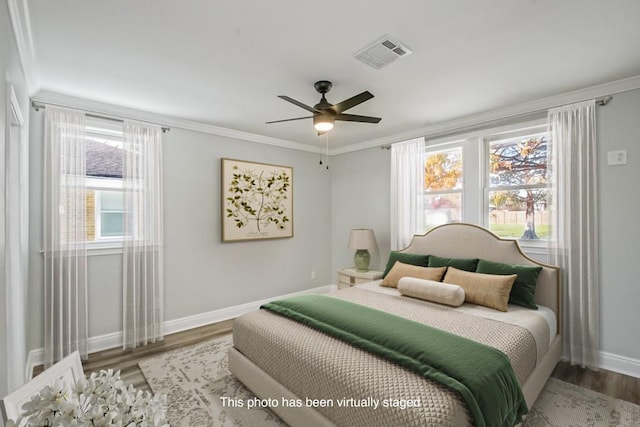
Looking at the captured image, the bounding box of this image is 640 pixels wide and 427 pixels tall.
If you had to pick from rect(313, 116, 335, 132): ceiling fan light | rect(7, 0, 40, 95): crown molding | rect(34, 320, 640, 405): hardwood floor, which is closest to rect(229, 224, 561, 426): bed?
rect(34, 320, 640, 405): hardwood floor

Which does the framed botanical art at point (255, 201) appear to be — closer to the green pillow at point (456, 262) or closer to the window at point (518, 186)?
the green pillow at point (456, 262)

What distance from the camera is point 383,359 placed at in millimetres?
1850

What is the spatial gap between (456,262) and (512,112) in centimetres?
169

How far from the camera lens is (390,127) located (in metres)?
4.07

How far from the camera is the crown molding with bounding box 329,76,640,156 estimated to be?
2.74 meters

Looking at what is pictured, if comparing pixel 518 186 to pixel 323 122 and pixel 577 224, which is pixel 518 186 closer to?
pixel 577 224

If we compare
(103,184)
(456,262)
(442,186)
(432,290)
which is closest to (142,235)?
(103,184)

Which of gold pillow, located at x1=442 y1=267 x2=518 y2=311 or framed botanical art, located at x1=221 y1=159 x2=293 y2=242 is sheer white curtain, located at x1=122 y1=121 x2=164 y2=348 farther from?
gold pillow, located at x1=442 y1=267 x2=518 y2=311

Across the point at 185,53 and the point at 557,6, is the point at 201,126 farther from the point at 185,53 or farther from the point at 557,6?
the point at 557,6

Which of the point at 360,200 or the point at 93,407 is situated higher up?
the point at 360,200

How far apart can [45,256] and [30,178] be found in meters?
0.72

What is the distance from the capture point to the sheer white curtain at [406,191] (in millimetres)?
4062

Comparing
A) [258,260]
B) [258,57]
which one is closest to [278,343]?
[258,57]

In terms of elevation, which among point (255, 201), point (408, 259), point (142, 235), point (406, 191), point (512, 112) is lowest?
point (408, 259)
